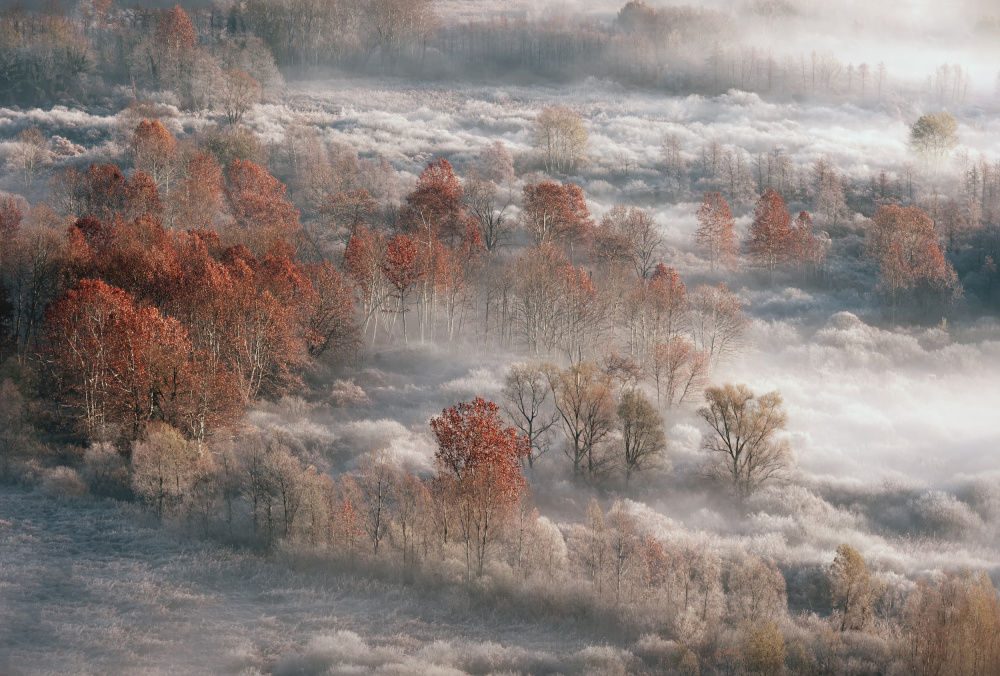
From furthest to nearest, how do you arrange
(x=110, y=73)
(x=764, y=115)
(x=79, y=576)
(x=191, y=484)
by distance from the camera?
(x=764, y=115) → (x=110, y=73) → (x=191, y=484) → (x=79, y=576)

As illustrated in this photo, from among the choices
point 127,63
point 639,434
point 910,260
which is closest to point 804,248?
point 910,260

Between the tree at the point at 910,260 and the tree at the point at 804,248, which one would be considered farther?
the tree at the point at 804,248

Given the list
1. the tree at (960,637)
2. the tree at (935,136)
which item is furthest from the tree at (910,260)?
the tree at (960,637)

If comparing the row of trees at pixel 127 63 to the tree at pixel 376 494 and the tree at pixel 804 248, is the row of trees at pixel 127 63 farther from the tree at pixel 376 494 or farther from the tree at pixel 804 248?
the tree at pixel 376 494

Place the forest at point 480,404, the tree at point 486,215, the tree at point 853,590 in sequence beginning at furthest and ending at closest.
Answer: the tree at point 486,215
the tree at point 853,590
the forest at point 480,404

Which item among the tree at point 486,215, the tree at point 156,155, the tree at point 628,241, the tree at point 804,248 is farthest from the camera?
the tree at point 804,248

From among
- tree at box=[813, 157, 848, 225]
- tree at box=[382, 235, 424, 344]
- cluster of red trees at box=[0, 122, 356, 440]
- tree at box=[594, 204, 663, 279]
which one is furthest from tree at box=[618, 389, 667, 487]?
tree at box=[813, 157, 848, 225]

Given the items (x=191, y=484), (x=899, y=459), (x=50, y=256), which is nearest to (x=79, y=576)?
(x=191, y=484)

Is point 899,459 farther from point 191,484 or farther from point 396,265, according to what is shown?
point 191,484
